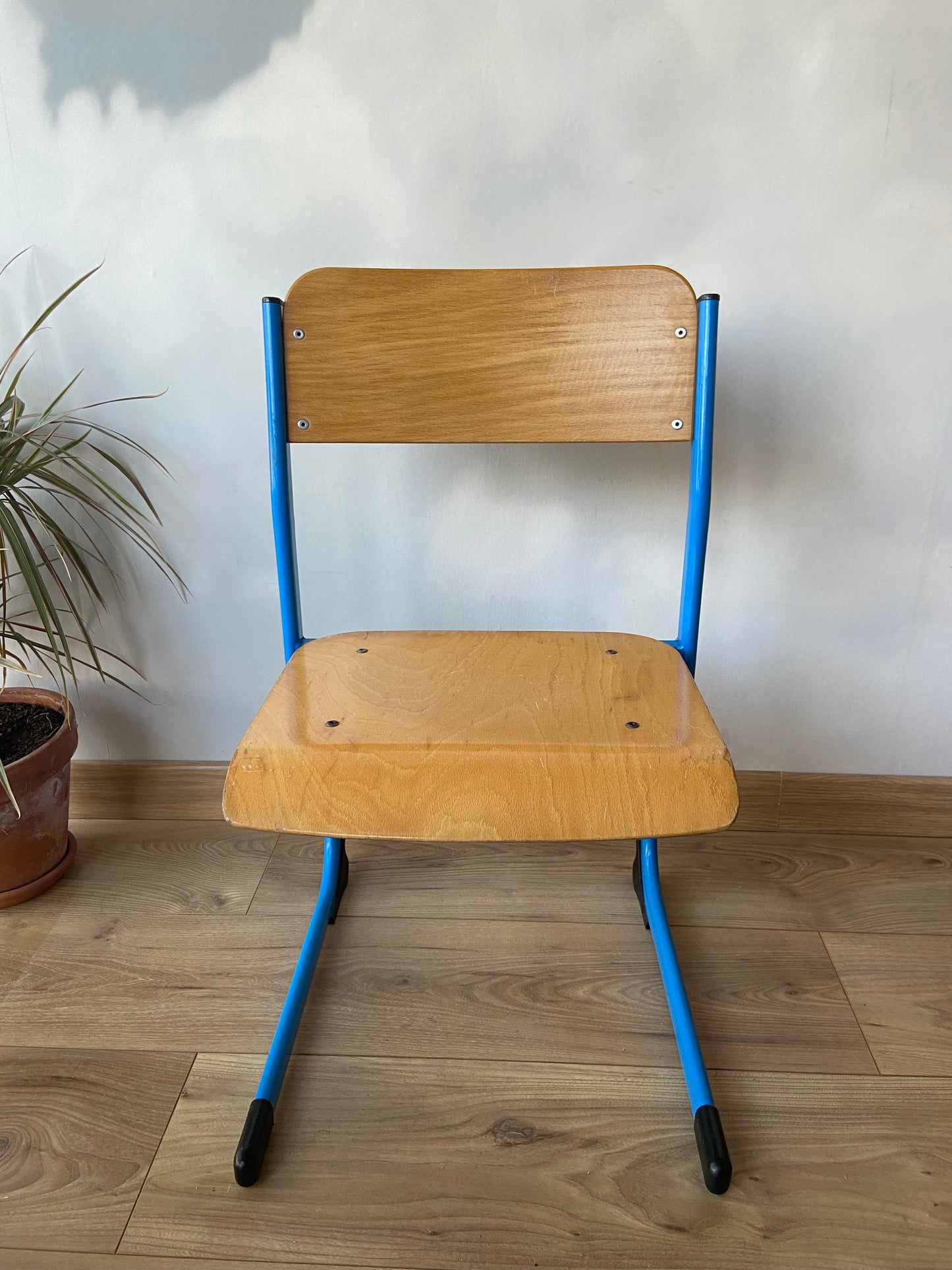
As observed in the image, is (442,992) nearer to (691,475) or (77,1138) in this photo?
(77,1138)

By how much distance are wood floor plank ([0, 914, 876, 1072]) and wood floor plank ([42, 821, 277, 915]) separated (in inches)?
1.4

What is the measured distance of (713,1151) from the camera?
0.78 meters

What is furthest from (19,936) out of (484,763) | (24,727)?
(484,763)

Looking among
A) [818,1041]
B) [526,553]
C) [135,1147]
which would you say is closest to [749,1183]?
[818,1041]

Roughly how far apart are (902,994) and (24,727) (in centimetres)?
118

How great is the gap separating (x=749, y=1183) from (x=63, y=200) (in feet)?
4.34

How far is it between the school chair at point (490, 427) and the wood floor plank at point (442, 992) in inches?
2.4

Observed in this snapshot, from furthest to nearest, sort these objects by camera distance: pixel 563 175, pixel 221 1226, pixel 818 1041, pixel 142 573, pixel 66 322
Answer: pixel 142 573, pixel 66 322, pixel 563 175, pixel 818 1041, pixel 221 1226

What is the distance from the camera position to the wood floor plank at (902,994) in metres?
0.93

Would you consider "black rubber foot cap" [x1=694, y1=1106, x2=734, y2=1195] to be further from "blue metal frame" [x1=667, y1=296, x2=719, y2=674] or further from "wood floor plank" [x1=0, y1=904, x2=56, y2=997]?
"wood floor plank" [x1=0, y1=904, x2=56, y2=997]

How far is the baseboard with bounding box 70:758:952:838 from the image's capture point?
131 centimetres

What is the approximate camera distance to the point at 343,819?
612mm

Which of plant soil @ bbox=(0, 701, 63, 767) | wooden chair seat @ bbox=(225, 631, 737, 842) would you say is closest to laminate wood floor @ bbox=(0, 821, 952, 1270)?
plant soil @ bbox=(0, 701, 63, 767)

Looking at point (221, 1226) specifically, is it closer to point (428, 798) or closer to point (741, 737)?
point (428, 798)
